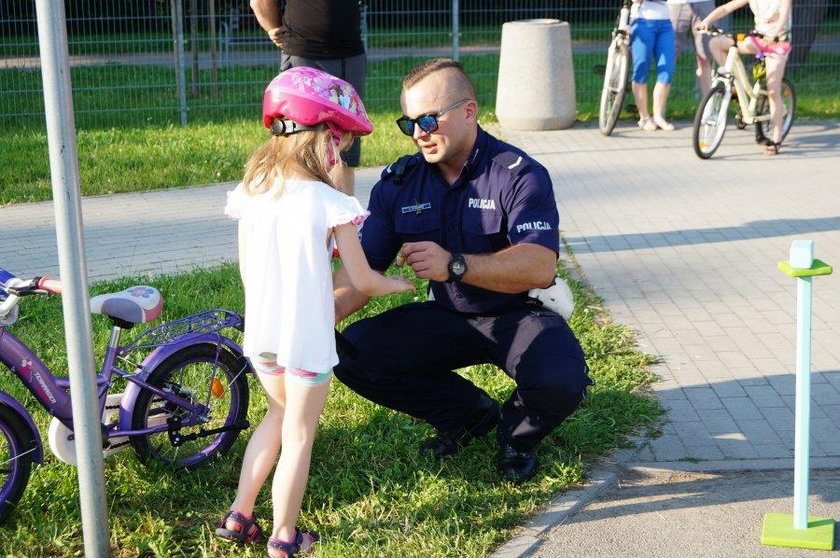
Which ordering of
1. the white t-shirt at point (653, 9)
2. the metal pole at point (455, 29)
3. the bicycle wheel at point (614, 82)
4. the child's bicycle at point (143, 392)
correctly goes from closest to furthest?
1. the child's bicycle at point (143, 392)
2. the bicycle wheel at point (614, 82)
3. the white t-shirt at point (653, 9)
4. the metal pole at point (455, 29)

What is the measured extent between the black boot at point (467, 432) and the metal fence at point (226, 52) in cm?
861

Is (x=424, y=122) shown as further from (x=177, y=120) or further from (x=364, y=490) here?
(x=177, y=120)

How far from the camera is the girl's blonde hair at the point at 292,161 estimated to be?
346 centimetres

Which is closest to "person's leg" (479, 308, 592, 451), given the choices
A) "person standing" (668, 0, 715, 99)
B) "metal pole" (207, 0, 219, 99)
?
"person standing" (668, 0, 715, 99)

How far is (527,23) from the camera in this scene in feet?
38.0

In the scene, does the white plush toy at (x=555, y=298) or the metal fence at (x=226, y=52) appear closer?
the white plush toy at (x=555, y=298)

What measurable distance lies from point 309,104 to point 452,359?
1.38m

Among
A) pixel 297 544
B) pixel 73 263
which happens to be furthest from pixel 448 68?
pixel 297 544

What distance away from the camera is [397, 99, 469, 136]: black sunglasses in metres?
4.14

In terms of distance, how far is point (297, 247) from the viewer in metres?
3.41

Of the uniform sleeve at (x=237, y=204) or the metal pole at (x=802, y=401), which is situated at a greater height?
the uniform sleeve at (x=237, y=204)

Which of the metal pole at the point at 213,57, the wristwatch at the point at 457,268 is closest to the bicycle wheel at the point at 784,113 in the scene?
the metal pole at the point at 213,57

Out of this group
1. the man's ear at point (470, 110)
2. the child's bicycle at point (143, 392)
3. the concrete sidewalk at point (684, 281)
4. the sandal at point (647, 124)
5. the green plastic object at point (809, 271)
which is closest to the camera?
the green plastic object at point (809, 271)

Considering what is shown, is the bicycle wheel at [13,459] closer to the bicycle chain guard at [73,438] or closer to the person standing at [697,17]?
the bicycle chain guard at [73,438]
